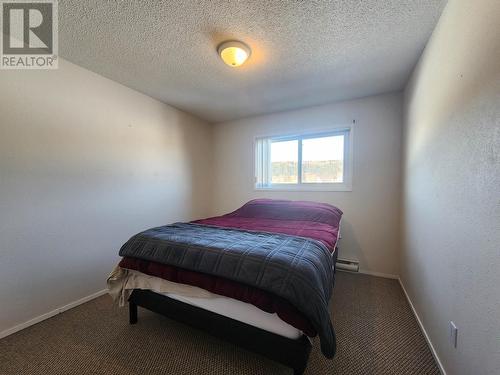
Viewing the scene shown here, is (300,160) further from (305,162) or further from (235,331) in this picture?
(235,331)

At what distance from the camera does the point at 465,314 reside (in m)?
1.01

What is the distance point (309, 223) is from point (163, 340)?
1.66 metres

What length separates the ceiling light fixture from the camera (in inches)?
65.7

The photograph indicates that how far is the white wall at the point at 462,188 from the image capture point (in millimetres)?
841

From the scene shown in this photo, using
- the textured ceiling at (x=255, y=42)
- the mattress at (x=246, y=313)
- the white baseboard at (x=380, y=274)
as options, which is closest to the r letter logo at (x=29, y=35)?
the textured ceiling at (x=255, y=42)

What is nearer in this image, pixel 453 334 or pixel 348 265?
pixel 453 334

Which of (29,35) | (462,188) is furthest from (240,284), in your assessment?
(29,35)

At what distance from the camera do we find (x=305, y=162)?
10.3 ft

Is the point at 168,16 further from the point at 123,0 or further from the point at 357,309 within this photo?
the point at 357,309

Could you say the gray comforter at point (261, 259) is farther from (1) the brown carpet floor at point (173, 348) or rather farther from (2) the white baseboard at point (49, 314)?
(2) the white baseboard at point (49, 314)

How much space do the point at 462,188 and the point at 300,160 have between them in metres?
2.16

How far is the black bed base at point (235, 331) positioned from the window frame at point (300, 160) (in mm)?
2167

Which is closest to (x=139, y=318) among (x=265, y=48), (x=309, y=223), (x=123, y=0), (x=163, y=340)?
(x=163, y=340)

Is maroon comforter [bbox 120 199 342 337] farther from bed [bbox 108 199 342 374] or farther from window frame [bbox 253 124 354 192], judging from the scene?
window frame [bbox 253 124 354 192]
